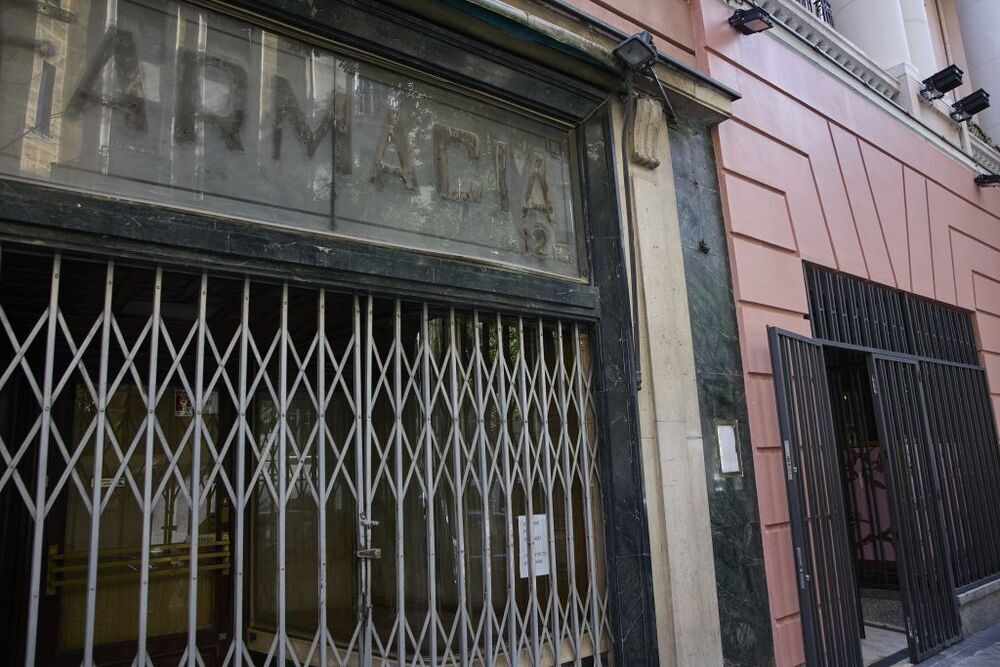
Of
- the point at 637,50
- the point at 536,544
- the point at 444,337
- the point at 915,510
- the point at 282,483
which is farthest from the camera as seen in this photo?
the point at 915,510

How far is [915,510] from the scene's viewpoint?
6375mm

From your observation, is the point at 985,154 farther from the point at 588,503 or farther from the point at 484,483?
the point at 484,483

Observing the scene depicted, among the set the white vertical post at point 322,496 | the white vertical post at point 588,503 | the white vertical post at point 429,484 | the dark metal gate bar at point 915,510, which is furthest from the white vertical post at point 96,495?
the dark metal gate bar at point 915,510

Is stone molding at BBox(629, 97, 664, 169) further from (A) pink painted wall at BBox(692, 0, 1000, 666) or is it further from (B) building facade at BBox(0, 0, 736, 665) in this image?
(A) pink painted wall at BBox(692, 0, 1000, 666)

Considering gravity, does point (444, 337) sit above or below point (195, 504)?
above

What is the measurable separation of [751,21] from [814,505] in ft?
13.1

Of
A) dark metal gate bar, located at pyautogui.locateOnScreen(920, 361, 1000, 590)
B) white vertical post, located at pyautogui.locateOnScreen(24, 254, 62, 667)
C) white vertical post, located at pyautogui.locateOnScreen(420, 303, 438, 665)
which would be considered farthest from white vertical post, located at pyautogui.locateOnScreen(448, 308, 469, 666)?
dark metal gate bar, located at pyautogui.locateOnScreen(920, 361, 1000, 590)

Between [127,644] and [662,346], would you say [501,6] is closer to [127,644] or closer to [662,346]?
[662,346]

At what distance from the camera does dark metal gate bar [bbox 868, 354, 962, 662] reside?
19.7 feet

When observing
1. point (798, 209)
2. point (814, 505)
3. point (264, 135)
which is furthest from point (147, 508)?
point (798, 209)

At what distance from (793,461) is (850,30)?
6.84 meters

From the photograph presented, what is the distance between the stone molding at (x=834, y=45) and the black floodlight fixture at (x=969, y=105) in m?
1.44

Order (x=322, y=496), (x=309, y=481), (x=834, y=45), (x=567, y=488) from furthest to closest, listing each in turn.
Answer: (x=834, y=45)
(x=567, y=488)
(x=309, y=481)
(x=322, y=496)

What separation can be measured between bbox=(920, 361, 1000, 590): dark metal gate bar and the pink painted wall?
0.73 m
